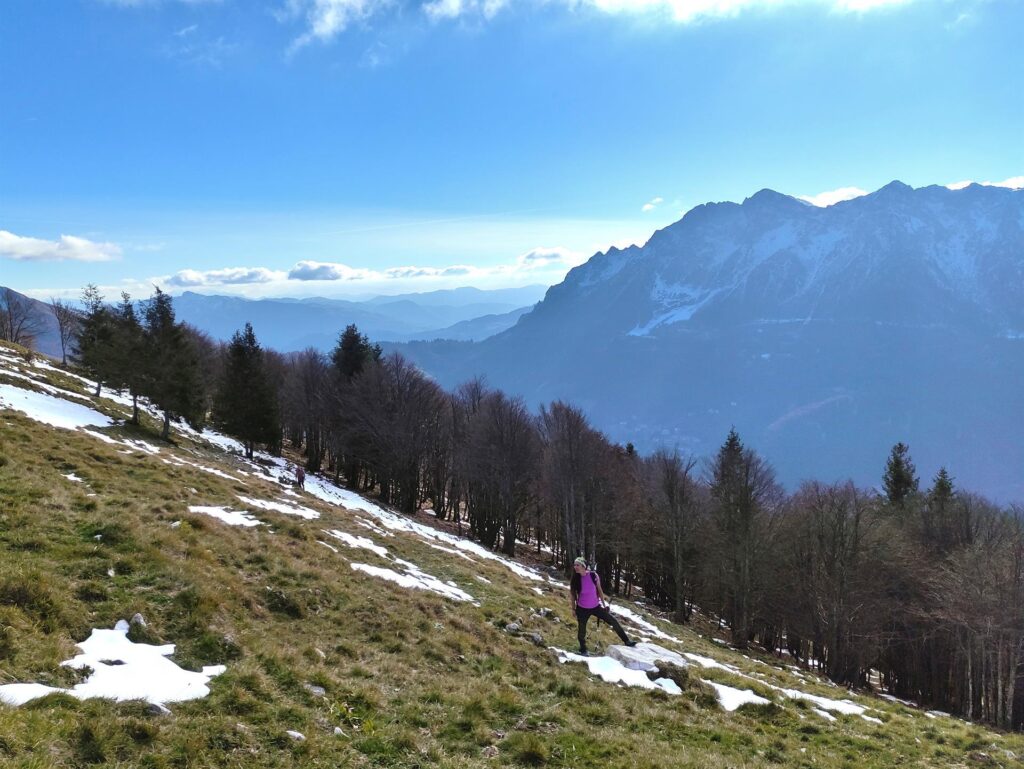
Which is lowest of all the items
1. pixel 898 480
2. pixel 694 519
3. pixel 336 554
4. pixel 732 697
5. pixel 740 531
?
pixel 694 519

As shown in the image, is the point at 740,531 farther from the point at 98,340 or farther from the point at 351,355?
the point at 98,340

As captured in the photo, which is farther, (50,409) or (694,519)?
(694,519)

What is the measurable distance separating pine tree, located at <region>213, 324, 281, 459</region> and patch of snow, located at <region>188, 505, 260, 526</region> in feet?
100

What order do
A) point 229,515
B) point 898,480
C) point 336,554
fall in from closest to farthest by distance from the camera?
point 336,554, point 229,515, point 898,480

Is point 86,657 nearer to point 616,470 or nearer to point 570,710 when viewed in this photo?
point 570,710

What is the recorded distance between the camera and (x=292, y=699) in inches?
315

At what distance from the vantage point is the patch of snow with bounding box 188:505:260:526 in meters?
16.6

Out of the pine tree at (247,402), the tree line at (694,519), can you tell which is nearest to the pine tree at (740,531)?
the tree line at (694,519)

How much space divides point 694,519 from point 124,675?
4341 cm

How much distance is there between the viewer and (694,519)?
45.1m

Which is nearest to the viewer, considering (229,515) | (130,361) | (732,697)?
(732,697)

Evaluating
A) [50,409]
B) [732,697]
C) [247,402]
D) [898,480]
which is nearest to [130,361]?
[50,409]

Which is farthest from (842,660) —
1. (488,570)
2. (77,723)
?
(77,723)

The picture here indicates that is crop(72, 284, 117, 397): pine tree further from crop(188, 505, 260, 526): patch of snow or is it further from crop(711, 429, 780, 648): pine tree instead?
crop(711, 429, 780, 648): pine tree
